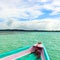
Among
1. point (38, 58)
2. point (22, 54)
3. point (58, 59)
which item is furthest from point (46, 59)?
point (58, 59)

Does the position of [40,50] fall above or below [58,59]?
above

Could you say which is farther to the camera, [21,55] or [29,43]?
[29,43]

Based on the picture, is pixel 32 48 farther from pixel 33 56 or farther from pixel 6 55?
pixel 6 55

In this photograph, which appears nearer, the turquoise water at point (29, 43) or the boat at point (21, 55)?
the boat at point (21, 55)

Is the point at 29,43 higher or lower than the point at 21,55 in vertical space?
lower

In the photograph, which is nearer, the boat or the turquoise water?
the boat

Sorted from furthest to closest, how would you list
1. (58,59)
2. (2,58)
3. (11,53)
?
1. (58,59)
2. (11,53)
3. (2,58)

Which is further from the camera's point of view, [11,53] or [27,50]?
[27,50]

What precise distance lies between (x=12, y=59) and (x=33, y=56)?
3.29 ft

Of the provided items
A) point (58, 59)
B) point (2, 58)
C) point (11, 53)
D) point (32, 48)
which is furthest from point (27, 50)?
point (58, 59)

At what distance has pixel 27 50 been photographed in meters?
8.66

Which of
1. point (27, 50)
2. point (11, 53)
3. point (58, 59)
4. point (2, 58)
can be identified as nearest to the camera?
point (2, 58)

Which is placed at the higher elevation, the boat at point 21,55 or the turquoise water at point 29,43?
the boat at point 21,55

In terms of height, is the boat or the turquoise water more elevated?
the boat
